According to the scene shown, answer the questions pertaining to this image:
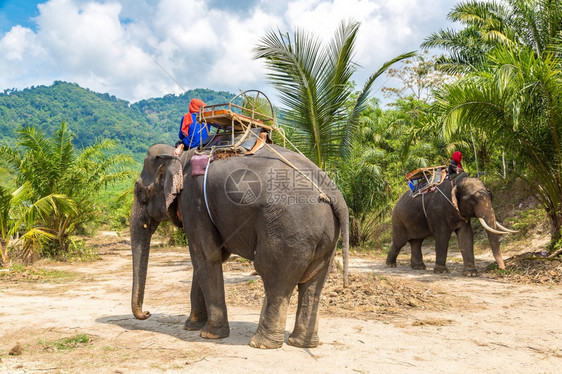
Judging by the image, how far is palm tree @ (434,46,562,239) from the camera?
31.4ft

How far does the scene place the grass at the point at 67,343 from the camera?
480 centimetres

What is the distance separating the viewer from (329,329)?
5.75 metres

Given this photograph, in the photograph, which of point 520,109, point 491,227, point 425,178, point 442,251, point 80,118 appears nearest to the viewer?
point 520,109

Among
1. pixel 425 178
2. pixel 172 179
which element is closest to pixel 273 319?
pixel 172 179

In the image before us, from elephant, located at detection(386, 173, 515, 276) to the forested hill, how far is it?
99.6m

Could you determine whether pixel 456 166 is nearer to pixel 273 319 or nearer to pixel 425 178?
pixel 425 178

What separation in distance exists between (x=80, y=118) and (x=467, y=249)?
483 feet

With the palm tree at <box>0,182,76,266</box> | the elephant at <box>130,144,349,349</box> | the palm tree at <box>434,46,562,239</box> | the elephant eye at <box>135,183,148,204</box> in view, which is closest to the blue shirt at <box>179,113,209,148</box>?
the elephant at <box>130,144,349,349</box>

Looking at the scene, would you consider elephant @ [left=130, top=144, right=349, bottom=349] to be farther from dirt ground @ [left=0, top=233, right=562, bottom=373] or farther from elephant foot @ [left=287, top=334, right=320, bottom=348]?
dirt ground @ [left=0, top=233, right=562, bottom=373]

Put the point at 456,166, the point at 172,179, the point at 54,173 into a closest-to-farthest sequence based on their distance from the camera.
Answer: the point at 172,179 < the point at 456,166 < the point at 54,173

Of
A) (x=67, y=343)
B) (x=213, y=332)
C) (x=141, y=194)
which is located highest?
(x=141, y=194)

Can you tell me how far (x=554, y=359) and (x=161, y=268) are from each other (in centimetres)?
1074

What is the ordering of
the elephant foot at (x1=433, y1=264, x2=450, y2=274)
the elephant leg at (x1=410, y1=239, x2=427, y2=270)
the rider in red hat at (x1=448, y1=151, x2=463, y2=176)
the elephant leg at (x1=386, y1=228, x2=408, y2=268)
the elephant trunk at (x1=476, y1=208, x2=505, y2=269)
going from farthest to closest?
1. the elephant leg at (x1=386, y1=228, x2=408, y2=268)
2. the elephant leg at (x1=410, y1=239, x2=427, y2=270)
3. the rider in red hat at (x1=448, y1=151, x2=463, y2=176)
4. the elephant foot at (x1=433, y1=264, x2=450, y2=274)
5. the elephant trunk at (x1=476, y1=208, x2=505, y2=269)

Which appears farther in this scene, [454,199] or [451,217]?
[451,217]
